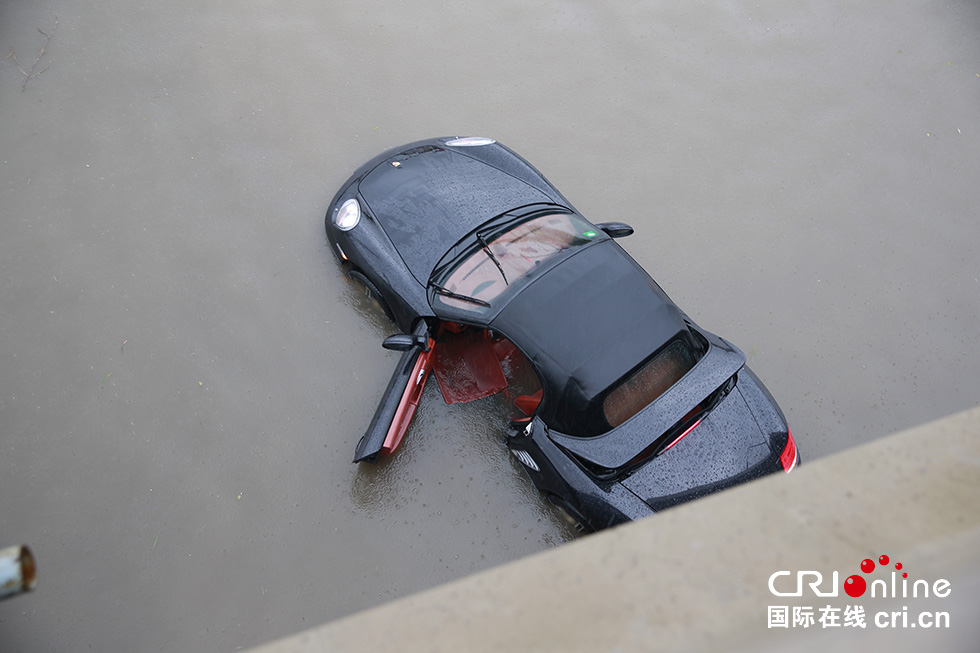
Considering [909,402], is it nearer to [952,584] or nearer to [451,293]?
[451,293]

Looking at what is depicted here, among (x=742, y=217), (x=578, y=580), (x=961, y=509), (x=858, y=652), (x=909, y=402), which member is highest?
(x=578, y=580)

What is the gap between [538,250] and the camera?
373cm

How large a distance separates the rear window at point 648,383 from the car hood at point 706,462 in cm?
30

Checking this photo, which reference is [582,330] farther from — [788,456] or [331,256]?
[331,256]

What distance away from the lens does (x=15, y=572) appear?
1.29 meters

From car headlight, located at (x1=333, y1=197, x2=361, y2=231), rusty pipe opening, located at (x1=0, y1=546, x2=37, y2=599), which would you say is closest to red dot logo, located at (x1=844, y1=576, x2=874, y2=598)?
rusty pipe opening, located at (x1=0, y1=546, x2=37, y2=599)

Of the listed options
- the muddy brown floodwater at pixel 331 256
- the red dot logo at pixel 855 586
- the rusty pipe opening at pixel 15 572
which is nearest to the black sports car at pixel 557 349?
the muddy brown floodwater at pixel 331 256

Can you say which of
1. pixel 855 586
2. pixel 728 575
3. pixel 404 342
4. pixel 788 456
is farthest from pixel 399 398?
pixel 855 586

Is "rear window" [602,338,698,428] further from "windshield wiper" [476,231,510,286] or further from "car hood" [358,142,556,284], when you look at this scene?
"car hood" [358,142,556,284]

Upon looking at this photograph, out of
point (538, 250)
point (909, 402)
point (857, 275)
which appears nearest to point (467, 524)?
point (538, 250)

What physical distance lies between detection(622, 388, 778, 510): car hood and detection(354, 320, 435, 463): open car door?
4.68ft

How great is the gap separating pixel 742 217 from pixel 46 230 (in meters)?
5.64

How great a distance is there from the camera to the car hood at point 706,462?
3.33 metres

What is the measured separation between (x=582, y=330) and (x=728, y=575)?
2.20m
